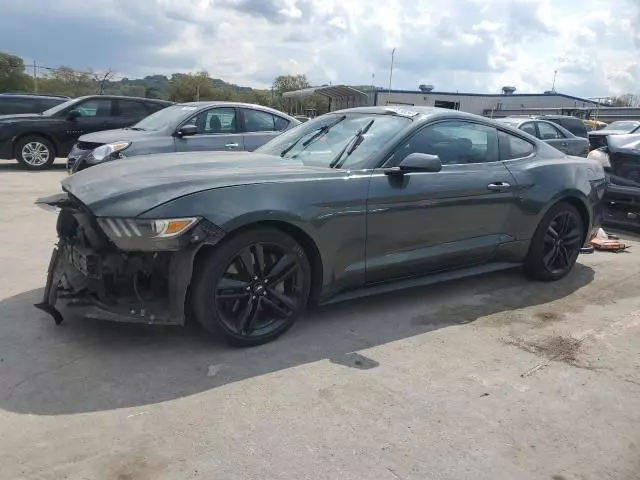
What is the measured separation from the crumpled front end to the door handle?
238 centimetres

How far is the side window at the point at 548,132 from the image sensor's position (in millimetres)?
12906

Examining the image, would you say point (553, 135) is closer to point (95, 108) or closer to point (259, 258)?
point (95, 108)

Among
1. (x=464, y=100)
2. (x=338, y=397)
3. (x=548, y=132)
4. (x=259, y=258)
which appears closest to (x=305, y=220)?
(x=259, y=258)

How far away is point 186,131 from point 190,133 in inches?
2.6

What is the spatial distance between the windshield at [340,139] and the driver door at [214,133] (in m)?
3.68

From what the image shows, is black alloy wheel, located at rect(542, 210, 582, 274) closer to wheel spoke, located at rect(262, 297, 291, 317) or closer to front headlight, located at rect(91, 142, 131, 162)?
wheel spoke, located at rect(262, 297, 291, 317)

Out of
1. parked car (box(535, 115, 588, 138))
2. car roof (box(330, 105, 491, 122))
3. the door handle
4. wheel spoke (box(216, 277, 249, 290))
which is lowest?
wheel spoke (box(216, 277, 249, 290))

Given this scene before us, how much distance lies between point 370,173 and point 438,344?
49.0 inches

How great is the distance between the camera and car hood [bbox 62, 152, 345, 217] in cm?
323

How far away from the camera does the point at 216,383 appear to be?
311 centimetres

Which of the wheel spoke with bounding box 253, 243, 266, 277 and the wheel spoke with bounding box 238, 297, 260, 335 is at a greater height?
the wheel spoke with bounding box 253, 243, 266, 277

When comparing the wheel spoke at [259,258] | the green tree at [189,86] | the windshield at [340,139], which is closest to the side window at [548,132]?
the windshield at [340,139]

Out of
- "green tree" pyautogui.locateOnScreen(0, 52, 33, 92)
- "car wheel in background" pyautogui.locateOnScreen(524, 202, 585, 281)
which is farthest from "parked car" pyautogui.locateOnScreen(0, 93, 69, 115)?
"green tree" pyautogui.locateOnScreen(0, 52, 33, 92)

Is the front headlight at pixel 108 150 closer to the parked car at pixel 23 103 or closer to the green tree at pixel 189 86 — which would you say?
the parked car at pixel 23 103
